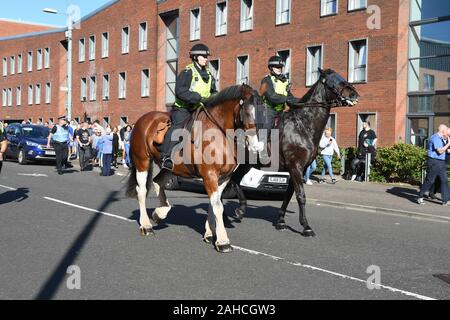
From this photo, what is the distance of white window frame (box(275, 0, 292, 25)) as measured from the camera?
2940cm

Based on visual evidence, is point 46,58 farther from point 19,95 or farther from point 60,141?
point 60,141

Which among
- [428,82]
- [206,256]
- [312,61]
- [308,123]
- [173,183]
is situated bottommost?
[206,256]

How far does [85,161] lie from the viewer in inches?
946

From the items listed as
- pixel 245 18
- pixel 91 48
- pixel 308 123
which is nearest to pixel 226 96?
pixel 308 123

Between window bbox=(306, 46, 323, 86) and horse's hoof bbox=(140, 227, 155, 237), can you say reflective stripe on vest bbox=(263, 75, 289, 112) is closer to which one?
horse's hoof bbox=(140, 227, 155, 237)

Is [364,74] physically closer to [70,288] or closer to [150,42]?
[150,42]

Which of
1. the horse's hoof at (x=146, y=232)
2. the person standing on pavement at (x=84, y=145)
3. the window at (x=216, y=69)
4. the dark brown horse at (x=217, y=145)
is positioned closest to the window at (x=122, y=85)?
the window at (x=216, y=69)

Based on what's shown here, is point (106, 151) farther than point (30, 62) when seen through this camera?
No

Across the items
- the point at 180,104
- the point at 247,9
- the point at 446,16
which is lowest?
the point at 180,104

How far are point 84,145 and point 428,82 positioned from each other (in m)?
14.2

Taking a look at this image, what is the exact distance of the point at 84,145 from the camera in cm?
2362

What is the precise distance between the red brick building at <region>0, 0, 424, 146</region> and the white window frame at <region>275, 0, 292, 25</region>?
5 centimetres

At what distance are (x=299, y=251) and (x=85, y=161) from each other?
57.3 ft
